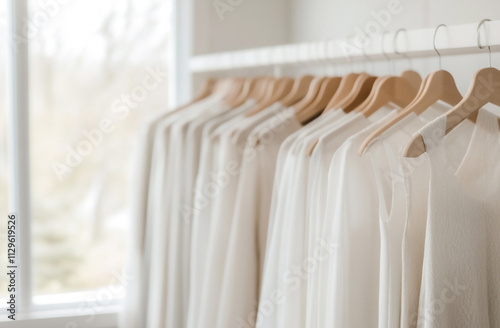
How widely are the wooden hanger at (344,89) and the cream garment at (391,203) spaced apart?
0.76ft

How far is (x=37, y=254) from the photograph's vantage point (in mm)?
2320

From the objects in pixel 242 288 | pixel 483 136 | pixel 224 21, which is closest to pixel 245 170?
pixel 242 288

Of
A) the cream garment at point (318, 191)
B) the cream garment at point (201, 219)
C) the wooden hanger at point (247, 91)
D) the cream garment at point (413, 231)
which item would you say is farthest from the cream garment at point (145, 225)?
the cream garment at point (413, 231)

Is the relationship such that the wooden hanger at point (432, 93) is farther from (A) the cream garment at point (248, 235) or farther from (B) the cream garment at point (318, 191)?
→ (A) the cream garment at point (248, 235)

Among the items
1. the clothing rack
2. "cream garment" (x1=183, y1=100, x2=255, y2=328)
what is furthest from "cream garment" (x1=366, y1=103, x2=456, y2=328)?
"cream garment" (x1=183, y1=100, x2=255, y2=328)

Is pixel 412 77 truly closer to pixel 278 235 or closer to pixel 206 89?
pixel 278 235

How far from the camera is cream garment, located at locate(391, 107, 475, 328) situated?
1089mm

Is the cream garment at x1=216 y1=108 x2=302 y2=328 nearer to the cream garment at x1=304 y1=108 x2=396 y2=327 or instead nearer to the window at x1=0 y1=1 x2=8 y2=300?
the cream garment at x1=304 y1=108 x2=396 y2=327

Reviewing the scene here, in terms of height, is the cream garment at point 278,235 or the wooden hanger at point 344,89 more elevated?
the wooden hanger at point 344,89

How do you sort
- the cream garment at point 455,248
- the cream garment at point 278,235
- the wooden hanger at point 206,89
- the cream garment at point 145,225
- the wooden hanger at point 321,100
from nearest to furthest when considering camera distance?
the cream garment at point 455,248, the cream garment at point 278,235, the wooden hanger at point 321,100, the cream garment at point 145,225, the wooden hanger at point 206,89

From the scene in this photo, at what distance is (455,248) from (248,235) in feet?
2.03

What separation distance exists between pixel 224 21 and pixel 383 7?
0.69 m

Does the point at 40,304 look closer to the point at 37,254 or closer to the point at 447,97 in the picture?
the point at 37,254

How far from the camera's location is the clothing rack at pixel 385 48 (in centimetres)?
112
